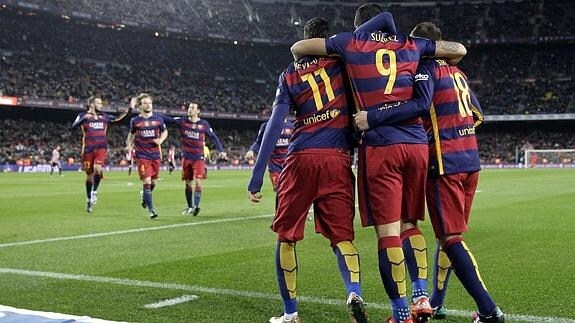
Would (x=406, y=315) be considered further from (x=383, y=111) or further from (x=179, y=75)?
(x=179, y=75)

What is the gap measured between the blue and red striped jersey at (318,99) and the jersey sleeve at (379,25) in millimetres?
293

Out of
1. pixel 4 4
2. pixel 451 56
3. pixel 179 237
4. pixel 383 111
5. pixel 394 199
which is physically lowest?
pixel 179 237

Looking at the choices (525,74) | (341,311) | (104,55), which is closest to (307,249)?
(341,311)

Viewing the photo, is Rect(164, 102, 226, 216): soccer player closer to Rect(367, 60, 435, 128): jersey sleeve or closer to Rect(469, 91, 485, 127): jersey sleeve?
Rect(469, 91, 485, 127): jersey sleeve

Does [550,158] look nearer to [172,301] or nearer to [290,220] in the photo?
[172,301]

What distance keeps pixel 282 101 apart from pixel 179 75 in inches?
2096

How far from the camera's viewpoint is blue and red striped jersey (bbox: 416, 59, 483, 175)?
4086mm

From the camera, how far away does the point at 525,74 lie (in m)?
59.2

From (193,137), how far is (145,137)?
1035 mm

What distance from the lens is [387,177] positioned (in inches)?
152

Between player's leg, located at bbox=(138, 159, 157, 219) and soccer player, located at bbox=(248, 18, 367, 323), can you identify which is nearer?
soccer player, located at bbox=(248, 18, 367, 323)

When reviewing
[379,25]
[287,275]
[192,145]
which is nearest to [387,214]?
[287,275]

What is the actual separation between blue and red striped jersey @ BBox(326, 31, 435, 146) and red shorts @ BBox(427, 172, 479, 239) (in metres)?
0.36

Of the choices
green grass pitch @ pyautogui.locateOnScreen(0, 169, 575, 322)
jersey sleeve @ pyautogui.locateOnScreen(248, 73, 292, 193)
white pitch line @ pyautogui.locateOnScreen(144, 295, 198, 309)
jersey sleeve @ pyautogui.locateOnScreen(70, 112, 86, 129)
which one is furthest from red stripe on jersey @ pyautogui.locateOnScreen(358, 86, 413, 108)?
jersey sleeve @ pyautogui.locateOnScreen(70, 112, 86, 129)
